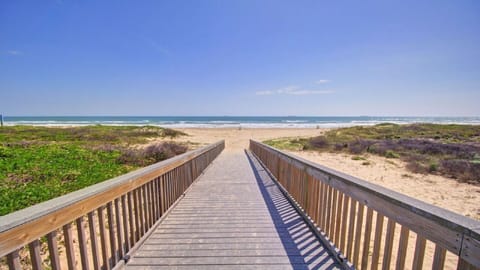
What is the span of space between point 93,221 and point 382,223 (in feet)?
7.59

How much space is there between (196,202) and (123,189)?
200 cm

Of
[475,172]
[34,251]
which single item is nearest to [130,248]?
[34,251]

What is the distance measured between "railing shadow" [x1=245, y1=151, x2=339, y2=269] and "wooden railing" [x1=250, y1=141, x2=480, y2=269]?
150mm

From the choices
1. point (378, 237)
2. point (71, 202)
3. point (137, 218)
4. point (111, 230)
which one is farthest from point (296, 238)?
point (71, 202)

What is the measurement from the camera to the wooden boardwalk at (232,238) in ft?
7.28

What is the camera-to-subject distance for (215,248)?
2.47 metres

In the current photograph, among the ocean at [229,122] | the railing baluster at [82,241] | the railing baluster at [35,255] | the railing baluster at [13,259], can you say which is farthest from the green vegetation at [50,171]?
the ocean at [229,122]

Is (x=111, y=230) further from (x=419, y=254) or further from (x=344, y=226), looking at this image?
(x=419, y=254)

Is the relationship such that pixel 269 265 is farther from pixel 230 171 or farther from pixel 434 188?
pixel 434 188

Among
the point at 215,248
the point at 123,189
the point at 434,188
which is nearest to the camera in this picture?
the point at 123,189

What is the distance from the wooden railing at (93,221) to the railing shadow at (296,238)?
1.67 metres

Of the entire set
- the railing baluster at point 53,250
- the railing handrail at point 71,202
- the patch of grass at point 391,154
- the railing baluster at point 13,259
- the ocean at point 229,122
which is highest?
the railing handrail at point 71,202

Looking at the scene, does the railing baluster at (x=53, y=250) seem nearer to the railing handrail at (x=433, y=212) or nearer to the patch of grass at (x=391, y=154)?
the railing handrail at (x=433, y=212)

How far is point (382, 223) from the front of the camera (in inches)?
67.8
